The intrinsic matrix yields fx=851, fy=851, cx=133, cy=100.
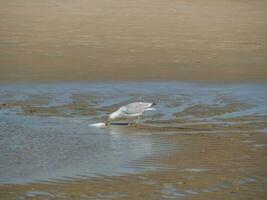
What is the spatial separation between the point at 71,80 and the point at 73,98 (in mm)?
1508

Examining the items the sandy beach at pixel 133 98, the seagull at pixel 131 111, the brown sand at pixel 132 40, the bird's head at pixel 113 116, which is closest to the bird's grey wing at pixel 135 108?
the seagull at pixel 131 111

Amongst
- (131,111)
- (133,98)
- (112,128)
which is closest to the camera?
(112,128)

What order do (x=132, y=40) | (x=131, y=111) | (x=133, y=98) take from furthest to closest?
(x=132, y=40) < (x=133, y=98) < (x=131, y=111)

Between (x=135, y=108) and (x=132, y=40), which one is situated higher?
(x=135, y=108)

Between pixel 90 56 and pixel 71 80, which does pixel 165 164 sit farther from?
pixel 90 56

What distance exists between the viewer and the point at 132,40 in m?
18.5

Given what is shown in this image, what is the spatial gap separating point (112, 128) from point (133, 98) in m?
2.50

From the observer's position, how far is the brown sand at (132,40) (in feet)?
50.7

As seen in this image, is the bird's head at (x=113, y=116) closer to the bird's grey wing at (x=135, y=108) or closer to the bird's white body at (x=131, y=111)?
the bird's white body at (x=131, y=111)

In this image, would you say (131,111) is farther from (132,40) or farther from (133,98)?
(132,40)

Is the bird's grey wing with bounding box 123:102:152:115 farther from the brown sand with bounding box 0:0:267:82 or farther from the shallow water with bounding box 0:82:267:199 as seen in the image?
the brown sand with bounding box 0:0:267:82

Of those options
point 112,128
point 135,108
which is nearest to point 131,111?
point 135,108

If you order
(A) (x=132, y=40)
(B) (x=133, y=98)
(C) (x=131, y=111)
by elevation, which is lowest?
(B) (x=133, y=98)

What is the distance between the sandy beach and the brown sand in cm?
3
